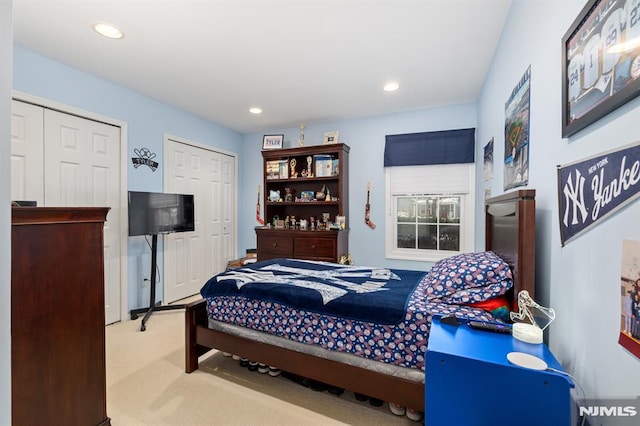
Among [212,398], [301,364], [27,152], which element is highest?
[27,152]

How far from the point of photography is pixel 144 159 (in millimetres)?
3277

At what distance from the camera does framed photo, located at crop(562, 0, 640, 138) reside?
745 millimetres

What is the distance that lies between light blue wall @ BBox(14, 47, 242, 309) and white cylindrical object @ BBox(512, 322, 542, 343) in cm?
353

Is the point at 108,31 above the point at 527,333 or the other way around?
above

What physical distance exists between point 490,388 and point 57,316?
1.80 m

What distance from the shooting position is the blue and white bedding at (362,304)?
4.96ft

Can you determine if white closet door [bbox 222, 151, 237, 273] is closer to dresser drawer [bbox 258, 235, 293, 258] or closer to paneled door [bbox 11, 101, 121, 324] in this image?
dresser drawer [bbox 258, 235, 293, 258]

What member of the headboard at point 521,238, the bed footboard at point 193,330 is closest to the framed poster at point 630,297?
the headboard at point 521,238

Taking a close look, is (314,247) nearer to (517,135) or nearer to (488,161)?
(488,161)

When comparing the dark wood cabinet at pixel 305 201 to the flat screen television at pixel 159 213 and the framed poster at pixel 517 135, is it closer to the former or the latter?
the flat screen television at pixel 159 213

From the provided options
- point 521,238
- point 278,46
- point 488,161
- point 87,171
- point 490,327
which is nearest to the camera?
point 490,327

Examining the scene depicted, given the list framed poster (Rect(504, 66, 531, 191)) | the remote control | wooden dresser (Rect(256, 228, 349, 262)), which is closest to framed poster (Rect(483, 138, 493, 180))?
framed poster (Rect(504, 66, 531, 191))

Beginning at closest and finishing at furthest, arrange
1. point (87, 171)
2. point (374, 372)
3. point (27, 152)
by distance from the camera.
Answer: point (374, 372), point (27, 152), point (87, 171)

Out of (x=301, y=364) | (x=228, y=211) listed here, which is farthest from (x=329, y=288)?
(x=228, y=211)
